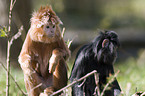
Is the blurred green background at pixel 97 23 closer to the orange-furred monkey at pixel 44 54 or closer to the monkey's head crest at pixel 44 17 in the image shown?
the orange-furred monkey at pixel 44 54

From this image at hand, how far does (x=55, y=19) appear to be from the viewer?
308 centimetres

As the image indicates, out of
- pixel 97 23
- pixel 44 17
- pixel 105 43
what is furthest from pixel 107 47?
→ pixel 97 23

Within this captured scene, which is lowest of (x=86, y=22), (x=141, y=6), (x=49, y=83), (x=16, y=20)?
(x=49, y=83)

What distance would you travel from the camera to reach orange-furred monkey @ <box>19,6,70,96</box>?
10.00 ft

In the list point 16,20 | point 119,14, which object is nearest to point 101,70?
point 16,20

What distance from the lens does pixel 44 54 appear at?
317 centimetres

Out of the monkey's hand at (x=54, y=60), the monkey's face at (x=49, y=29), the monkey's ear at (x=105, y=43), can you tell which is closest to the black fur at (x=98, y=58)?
the monkey's ear at (x=105, y=43)

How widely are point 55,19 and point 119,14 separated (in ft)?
41.9

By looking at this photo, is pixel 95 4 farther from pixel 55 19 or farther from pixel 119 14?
pixel 55 19

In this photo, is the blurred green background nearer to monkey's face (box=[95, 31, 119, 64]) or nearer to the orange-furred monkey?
the orange-furred monkey

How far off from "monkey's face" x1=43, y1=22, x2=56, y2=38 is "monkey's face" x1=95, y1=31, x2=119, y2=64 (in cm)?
48

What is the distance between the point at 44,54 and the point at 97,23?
33.7 ft

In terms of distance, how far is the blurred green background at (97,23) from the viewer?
236 inches

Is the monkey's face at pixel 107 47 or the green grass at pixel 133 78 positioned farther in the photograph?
the green grass at pixel 133 78
